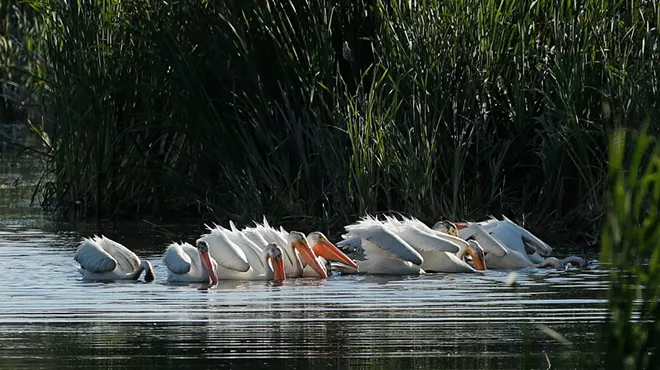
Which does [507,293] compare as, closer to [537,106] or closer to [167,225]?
[537,106]

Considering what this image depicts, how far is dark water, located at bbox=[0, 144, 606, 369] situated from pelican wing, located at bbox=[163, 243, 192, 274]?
14cm

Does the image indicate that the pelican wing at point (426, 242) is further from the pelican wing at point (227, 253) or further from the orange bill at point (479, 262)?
the pelican wing at point (227, 253)

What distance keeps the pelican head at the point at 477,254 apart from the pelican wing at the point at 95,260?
240 centimetres

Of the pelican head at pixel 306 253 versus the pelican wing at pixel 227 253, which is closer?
the pelican wing at pixel 227 253

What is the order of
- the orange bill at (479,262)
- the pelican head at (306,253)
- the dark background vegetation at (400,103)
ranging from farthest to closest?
the dark background vegetation at (400,103)
the orange bill at (479,262)
the pelican head at (306,253)

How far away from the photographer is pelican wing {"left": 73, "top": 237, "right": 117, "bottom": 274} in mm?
9977

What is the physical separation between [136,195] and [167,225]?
0.73 meters

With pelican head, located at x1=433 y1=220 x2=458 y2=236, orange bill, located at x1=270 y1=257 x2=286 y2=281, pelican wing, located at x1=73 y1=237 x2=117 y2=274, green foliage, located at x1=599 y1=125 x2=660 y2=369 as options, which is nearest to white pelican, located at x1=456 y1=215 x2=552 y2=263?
pelican head, located at x1=433 y1=220 x2=458 y2=236

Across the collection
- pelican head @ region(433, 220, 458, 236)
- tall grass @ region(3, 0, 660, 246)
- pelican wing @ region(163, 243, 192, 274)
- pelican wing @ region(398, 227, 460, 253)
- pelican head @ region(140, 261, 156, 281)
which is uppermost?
tall grass @ region(3, 0, 660, 246)

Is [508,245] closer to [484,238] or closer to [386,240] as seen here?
[484,238]

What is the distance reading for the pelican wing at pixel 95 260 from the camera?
9.98m

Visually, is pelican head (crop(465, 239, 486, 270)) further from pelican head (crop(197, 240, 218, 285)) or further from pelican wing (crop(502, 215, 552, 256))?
pelican head (crop(197, 240, 218, 285))

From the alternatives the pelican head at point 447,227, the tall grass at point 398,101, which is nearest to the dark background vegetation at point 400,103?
the tall grass at point 398,101

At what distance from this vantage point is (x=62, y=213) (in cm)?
1464
